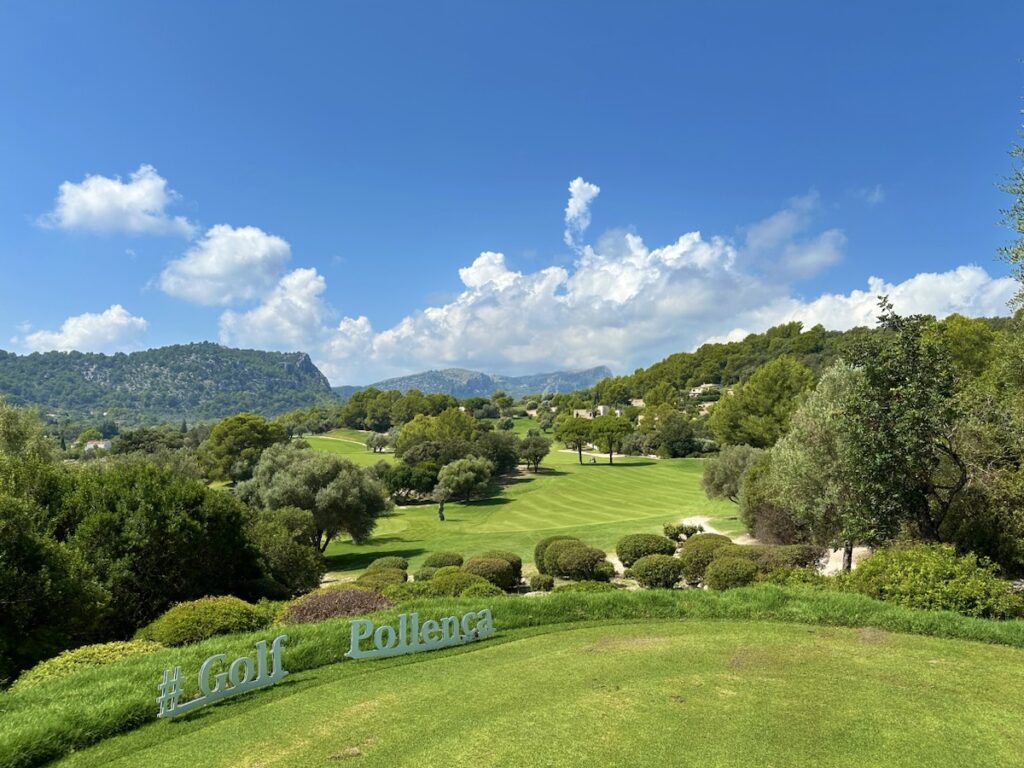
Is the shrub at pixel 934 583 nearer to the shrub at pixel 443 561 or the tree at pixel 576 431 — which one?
the shrub at pixel 443 561

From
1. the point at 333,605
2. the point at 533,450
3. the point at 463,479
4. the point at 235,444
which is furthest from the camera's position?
the point at 533,450

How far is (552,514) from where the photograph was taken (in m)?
52.2

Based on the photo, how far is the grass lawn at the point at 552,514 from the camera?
3872cm

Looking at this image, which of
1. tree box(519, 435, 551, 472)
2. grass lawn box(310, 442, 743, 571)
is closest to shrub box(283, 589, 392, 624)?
grass lawn box(310, 442, 743, 571)

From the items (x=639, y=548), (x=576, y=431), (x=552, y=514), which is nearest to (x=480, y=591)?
(x=639, y=548)

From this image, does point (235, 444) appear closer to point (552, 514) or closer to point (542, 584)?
point (552, 514)

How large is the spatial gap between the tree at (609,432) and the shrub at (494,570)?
69547 millimetres

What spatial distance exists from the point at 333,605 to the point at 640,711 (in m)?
8.57

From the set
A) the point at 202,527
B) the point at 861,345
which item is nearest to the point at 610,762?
the point at 861,345

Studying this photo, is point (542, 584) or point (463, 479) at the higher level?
point (463, 479)

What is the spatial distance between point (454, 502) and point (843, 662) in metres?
57.1

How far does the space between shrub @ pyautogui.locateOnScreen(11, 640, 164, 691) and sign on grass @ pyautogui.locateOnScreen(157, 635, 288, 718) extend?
2.61 m

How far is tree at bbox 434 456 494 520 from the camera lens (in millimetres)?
59875

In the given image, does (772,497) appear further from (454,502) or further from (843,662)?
(454,502)
